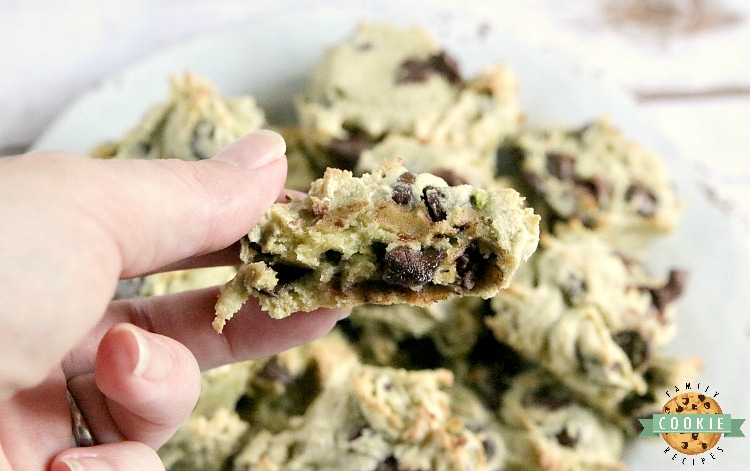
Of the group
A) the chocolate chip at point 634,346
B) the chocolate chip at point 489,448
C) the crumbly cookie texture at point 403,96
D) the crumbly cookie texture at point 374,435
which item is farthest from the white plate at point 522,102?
the crumbly cookie texture at point 374,435

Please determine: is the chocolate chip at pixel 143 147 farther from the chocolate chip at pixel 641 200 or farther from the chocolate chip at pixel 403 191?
the chocolate chip at pixel 641 200

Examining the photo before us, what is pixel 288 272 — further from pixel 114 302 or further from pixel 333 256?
pixel 114 302

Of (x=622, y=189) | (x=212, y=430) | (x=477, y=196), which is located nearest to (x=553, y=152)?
(x=622, y=189)

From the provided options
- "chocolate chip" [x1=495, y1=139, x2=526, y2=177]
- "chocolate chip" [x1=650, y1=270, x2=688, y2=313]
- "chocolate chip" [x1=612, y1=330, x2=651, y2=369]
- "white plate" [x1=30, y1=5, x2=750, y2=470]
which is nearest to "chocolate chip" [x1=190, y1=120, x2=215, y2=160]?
"white plate" [x1=30, y1=5, x2=750, y2=470]

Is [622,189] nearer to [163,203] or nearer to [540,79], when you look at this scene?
[540,79]

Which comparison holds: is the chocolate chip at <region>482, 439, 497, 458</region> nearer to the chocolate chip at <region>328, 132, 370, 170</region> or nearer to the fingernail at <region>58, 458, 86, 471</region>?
the chocolate chip at <region>328, 132, 370, 170</region>

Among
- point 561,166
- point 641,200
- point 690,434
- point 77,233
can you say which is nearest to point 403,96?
point 561,166
